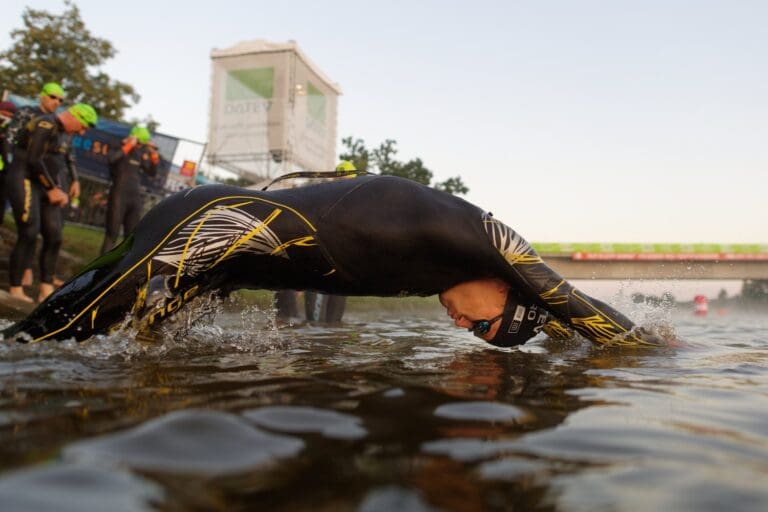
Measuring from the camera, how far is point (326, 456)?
3.85 ft

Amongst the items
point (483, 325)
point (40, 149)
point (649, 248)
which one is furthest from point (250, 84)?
point (483, 325)

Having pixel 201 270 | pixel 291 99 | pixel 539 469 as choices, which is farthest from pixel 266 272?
pixel 291 99

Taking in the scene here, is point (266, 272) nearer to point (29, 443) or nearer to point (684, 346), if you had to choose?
point (29, 443)

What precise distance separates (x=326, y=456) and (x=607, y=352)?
2.72m

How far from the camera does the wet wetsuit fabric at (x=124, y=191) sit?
9008 mm

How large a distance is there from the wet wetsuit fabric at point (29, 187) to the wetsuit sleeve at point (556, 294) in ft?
19.0

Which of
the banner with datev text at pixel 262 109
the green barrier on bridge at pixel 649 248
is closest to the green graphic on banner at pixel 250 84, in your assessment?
the banner with datev text at pixel 262 109

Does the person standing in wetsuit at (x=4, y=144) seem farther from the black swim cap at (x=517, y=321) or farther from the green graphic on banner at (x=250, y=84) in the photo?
the green graphic on banner at (x=250, y=84)

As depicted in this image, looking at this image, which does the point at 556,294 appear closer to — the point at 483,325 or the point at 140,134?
the point at 483,325

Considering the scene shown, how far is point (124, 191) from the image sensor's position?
920cm

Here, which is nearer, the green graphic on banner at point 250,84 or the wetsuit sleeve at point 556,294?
the wetsuit sleeve at point 556,294

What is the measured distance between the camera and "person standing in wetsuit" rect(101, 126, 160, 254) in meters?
9.01

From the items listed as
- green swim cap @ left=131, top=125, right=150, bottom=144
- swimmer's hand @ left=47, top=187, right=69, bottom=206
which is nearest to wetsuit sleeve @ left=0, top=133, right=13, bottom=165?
swimmer's hand @ left=47, top=187, right=69, bottom=206

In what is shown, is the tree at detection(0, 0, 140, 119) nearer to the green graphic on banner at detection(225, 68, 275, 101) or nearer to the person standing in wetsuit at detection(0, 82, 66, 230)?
the green graphic on banner at detection(225, 68, 275, 101)
